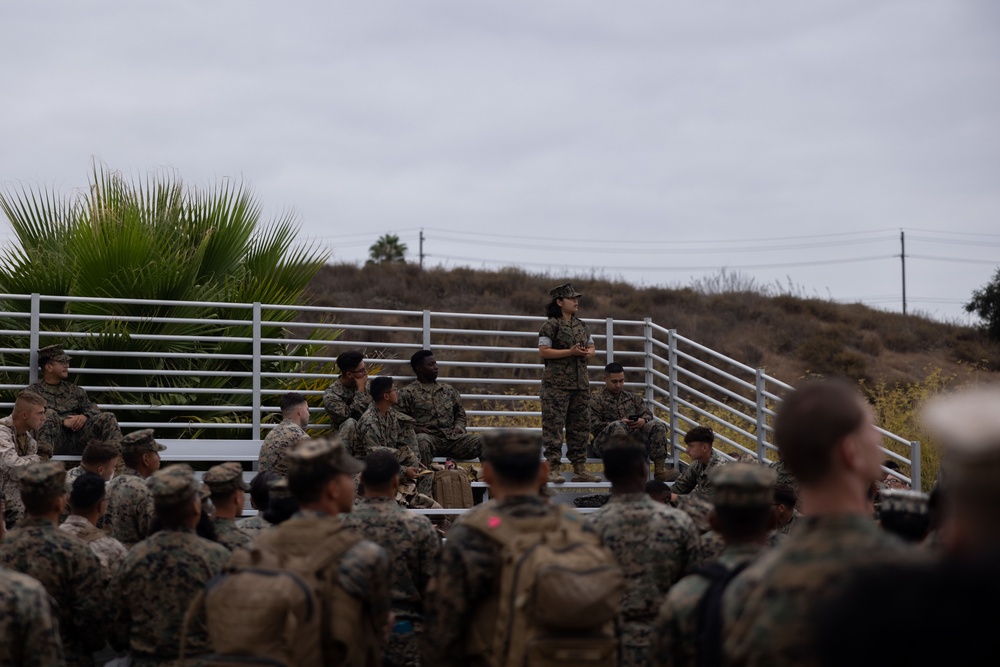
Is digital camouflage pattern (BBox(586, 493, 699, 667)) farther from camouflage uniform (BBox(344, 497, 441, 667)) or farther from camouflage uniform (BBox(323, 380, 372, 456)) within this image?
camouflage uniform (BBox(323, 380, 372, 456))

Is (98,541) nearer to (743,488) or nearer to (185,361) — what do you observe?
(743,488)

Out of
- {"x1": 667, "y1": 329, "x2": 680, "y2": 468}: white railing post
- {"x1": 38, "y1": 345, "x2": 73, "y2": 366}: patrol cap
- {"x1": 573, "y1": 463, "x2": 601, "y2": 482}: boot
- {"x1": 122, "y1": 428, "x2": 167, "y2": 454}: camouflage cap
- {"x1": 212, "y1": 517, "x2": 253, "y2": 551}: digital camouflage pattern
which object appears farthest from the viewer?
{"x1": 667, "y1": 329, "x2": 680, "y2": 468}: white railing post

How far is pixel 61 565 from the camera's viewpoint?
4.96m

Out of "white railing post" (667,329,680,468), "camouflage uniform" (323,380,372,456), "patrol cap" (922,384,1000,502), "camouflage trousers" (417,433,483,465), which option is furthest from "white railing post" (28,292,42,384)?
"patrol cap" (922,384,1000,502)

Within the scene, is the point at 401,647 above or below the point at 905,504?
below

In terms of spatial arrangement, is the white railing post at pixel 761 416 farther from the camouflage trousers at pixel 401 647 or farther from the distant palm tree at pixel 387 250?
the distant palm tree at pixel 387 250

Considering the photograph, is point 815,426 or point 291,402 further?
point 291,402

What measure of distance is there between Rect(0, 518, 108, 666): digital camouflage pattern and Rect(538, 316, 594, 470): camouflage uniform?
709 centimetres

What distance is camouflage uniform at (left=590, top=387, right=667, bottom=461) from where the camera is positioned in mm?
12094

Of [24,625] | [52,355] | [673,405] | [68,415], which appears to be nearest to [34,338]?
[52,355]

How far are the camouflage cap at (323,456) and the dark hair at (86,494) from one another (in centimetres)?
204

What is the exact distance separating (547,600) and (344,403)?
734cm

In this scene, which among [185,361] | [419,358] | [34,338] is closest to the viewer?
[34,338]

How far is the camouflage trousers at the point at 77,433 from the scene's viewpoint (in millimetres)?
9930
